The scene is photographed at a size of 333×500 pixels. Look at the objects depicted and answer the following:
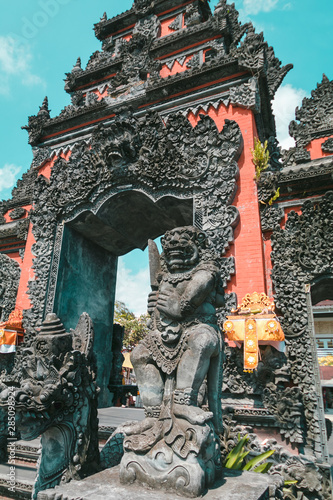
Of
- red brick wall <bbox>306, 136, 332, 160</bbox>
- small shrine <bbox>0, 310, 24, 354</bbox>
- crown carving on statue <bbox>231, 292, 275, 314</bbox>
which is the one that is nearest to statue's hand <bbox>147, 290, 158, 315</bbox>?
crown carving on statue <bbox>231, 292, 275, 314</bbox>

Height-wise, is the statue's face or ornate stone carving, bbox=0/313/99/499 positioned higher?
the statue's face

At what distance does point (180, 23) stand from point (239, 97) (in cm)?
884

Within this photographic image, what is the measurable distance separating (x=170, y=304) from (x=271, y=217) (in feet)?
19.7

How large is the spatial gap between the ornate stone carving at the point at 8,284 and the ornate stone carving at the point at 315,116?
11.7 meters

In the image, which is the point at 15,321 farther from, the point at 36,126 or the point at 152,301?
the point at 152,301

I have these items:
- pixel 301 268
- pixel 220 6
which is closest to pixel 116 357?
pixel 301 268

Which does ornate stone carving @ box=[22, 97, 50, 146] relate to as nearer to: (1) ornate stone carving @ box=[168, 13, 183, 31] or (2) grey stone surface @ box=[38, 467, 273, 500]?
(1) ornate stone carving @ box=[168, 13, 183, 31]

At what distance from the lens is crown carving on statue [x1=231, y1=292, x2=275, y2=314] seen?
829 centimetres

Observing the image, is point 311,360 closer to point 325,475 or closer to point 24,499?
point 325,475

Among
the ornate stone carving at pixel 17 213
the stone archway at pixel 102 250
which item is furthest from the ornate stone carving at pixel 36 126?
the stone archway at pixel 102 250

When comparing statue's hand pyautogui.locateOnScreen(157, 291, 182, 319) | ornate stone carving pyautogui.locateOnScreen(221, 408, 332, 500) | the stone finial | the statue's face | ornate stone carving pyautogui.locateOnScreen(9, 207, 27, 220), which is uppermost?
ornate stone carving pyautogui.locateOnScreen(9, 207, 27, 220)

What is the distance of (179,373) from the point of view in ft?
13.8

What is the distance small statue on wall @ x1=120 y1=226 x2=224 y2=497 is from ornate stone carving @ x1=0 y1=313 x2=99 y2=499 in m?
0.79

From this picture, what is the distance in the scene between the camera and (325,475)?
6.91 meters
